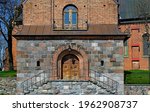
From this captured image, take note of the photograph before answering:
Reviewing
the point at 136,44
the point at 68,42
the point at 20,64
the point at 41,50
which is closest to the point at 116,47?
the point at 68,42

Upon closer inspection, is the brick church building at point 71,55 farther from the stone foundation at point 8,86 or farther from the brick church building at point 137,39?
the brick church building at point 137,39

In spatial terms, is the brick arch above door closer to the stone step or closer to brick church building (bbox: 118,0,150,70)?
the stone step

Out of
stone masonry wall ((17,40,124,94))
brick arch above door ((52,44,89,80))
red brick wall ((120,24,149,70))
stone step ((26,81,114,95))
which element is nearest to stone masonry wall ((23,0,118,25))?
stone masonry wall ((17,40,124,94))

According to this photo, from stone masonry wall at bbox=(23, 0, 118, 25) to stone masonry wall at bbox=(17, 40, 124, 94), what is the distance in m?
2.48

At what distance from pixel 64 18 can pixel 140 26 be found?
52.7ft

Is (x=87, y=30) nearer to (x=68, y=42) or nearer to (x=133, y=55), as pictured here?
(x=68, y=42)

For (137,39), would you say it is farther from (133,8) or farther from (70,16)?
(70,16)

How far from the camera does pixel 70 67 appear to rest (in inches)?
1048

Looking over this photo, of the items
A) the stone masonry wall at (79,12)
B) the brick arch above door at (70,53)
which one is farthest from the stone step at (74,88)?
the stone masonry wall at (79,12)

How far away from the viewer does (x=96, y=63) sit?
25.6 m

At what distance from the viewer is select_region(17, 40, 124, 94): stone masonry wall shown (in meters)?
25.5

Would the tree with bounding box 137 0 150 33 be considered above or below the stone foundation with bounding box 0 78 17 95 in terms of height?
above

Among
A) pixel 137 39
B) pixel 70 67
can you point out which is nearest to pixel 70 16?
pixel 70 67

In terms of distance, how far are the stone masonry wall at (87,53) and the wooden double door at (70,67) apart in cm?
126
